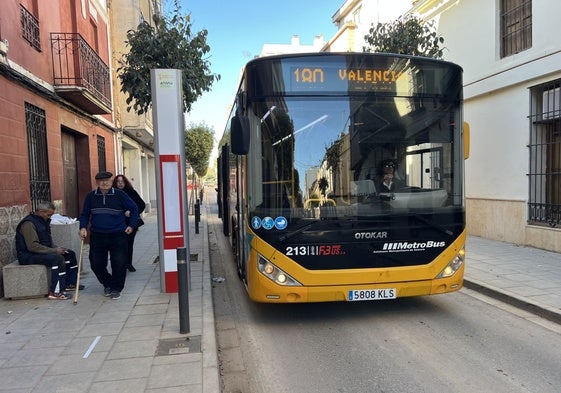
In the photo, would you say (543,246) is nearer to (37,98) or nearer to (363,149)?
(363,149)

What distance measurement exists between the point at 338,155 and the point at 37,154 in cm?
622

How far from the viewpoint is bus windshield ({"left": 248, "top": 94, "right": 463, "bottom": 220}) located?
461 cm

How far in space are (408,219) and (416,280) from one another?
2.29 ft

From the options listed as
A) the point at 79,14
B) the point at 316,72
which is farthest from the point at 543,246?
the point at 79,14

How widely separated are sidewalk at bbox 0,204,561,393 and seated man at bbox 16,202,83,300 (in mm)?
292

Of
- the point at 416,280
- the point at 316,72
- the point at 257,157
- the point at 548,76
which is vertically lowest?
the point at 416,280

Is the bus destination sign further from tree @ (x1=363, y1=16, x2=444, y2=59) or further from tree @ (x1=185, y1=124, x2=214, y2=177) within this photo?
tree @ (x1=185, y1=124, x2=214, y2=177)

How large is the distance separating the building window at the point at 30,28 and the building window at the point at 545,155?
10261 millimetres

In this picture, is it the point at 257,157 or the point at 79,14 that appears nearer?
the point at 257,157

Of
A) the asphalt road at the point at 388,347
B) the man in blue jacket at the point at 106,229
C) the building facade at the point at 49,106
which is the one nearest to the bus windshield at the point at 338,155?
the asphalt road at the point at 388,347

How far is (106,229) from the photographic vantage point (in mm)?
5926

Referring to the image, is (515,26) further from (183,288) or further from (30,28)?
(30,28)

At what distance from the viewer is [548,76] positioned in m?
8.99

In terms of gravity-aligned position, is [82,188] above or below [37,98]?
below
